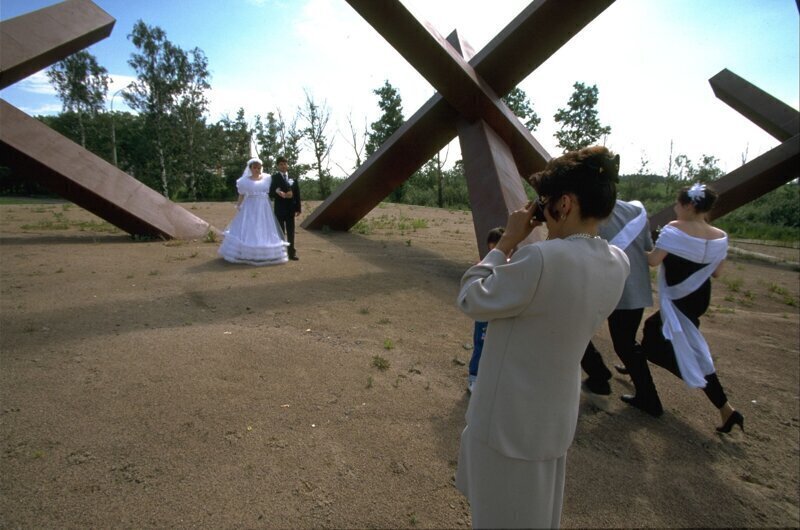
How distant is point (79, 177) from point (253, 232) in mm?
3241

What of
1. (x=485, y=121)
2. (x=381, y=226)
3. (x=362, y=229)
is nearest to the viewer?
(x=485, y=121)

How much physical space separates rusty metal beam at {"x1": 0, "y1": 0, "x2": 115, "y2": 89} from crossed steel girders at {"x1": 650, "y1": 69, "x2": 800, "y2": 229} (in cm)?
1084

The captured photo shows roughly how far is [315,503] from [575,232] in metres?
1.73

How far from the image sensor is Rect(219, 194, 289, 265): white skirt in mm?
6473

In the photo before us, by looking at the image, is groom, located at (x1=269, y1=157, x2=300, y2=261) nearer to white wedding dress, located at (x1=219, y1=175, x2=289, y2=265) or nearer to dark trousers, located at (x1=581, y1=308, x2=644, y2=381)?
white wedding dress, located at (x1=219, y1=175, x2=289, y2=265)

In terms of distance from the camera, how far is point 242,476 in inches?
85.8

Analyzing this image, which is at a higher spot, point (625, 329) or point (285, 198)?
point (285, 198)

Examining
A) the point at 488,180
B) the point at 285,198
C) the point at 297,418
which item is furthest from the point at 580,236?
the point at 285,198

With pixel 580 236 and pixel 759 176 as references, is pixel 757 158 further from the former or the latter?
pixel 580 236

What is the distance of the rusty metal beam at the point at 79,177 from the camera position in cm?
698

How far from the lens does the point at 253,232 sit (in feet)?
21.5

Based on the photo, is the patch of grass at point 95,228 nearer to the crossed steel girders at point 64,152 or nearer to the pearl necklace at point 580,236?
the crossed steel girders at point 64,152

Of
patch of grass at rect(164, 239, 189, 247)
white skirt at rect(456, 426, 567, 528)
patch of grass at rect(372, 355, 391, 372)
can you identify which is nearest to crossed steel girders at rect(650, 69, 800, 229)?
patch of grass at rect(372, 355, 391, 372)

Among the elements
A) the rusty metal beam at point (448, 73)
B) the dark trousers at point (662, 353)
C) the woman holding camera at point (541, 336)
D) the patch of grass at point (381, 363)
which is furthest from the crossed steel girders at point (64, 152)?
the woman holding camera at point (541, 336)
